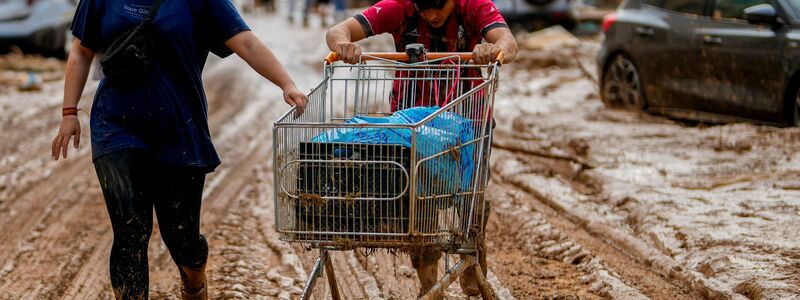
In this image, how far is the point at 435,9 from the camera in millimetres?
5473

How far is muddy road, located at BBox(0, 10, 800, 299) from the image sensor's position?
6195 millimetres

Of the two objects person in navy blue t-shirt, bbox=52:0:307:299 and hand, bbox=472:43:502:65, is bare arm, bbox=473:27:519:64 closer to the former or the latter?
hand, bbox=472:43:502:65

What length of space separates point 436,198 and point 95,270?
2.89 m

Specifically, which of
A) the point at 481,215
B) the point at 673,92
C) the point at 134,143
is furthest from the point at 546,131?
the point at 134,143

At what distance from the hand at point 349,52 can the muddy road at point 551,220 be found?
1140 millimetres

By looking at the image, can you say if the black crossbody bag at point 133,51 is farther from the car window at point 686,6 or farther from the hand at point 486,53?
the car window at point 686,6

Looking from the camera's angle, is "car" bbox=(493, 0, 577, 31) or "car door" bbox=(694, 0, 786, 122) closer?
"car door" bbox=(694, 0, 786, 122)

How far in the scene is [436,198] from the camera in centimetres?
458

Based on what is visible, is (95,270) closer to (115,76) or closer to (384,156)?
(115,76)

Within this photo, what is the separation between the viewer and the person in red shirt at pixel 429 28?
5.36 metres

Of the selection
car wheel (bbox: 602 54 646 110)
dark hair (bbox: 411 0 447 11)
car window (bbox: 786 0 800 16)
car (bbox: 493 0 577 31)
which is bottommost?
car (bbox: 493 0 577 31)

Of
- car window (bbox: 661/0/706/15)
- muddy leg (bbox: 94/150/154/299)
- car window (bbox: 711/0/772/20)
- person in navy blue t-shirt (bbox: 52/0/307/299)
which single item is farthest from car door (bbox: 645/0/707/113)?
muddy leg (bbox: 94/150/154/299)

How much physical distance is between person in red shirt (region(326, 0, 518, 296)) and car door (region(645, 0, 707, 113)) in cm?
590

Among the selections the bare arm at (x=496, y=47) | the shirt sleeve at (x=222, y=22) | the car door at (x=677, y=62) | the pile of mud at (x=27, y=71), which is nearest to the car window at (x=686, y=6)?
the car door at (x=677, y=62)
